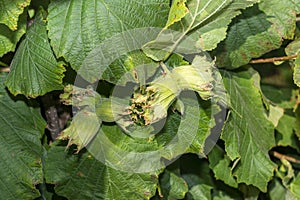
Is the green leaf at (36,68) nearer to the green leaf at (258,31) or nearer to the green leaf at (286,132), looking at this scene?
the green leaf at (258,31)

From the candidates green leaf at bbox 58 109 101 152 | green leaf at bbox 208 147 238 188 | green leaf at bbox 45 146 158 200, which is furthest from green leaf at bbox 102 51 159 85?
green leaf at bbox 208 147 238 188

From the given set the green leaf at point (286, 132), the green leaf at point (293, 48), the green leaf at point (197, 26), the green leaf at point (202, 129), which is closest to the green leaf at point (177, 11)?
the green leaf at point (197, 26)

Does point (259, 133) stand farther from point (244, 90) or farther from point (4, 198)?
point (4, 198)

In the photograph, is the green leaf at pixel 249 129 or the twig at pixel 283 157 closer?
the green leaf at pixel 249 129

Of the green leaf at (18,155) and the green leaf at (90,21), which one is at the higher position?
the green leaf at (90,21)

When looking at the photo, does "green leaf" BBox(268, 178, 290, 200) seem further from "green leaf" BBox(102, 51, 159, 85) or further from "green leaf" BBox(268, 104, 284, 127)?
"green leaf" BBox(102, 51, 159, 85)

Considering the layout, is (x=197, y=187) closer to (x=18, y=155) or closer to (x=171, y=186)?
(x=171, y=186)

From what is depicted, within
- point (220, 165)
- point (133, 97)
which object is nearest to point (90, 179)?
point (133, 97)

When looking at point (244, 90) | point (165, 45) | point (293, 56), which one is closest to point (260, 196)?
point (244, 90)
